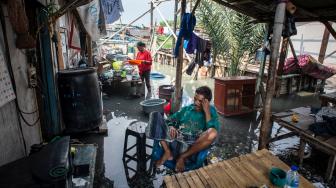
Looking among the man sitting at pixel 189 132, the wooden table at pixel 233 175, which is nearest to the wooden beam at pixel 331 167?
the wooden table at pixel 233 175

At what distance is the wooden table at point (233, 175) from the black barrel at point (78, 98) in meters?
2.95

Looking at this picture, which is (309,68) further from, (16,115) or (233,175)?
(16,115)

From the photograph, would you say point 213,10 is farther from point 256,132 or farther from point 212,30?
point 256,132

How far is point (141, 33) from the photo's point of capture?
76.0ft

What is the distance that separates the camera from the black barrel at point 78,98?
4418 mm

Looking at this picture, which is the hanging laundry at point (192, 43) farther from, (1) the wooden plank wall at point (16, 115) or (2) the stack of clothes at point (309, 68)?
(2) the stack of clothes at point (309, 68)

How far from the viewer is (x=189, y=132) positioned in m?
3.36

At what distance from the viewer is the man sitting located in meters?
3.12

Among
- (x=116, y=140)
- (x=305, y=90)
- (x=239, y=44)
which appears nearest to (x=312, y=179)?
(x=116, y=140)

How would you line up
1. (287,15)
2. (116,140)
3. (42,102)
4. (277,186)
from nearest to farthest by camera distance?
(277,186) → (287,15) → (42,102) → (116,140)

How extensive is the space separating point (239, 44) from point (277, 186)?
19.8 feet

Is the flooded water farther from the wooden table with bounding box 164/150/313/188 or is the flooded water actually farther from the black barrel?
the wooden table with bounding box 164/150/313/188

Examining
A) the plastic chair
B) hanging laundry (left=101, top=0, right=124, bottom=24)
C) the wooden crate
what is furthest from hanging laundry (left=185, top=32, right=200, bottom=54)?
hanging laundry (left=101, top=0, right=124, bottom=24)

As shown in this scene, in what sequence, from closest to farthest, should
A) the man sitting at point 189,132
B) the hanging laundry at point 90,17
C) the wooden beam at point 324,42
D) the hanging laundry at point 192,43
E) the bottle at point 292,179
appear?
the bottle at point 292,179 → the man sitting at point 189,132 → the hanging laundry at point 90,17 → the hanging laundry at point 192,43 → the wooden beam at point 324,42
